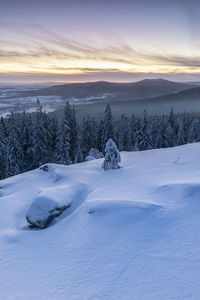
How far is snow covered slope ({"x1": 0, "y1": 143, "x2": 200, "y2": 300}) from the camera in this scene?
3445 mm

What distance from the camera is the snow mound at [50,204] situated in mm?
6598

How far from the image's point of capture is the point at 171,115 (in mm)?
48219

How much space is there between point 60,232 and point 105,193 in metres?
2.30

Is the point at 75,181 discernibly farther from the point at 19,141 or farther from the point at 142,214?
the point at 19,141

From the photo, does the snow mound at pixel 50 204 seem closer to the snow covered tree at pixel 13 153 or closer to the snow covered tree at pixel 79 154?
the snow covered tree at pixel 13 153

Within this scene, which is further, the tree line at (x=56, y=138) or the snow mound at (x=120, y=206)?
the tree line at (x=56, y=138)

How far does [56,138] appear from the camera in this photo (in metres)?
32.9

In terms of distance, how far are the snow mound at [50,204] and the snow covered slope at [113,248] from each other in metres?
0.17

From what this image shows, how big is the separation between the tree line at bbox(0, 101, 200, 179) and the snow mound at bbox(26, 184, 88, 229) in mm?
24122

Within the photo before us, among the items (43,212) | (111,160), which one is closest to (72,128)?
(111,160)

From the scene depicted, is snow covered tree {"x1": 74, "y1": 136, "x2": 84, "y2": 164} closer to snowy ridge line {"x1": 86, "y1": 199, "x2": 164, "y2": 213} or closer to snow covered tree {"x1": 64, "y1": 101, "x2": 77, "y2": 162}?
snow covered tree {"x1": 64, "y1": 101, "x2": 77, "y2": 162}

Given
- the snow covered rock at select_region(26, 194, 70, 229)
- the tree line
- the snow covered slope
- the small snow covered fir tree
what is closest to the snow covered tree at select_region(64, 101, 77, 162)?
the tree line

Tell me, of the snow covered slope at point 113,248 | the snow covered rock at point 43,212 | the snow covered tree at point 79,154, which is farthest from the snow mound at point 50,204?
the snow covered tree at point 79,154

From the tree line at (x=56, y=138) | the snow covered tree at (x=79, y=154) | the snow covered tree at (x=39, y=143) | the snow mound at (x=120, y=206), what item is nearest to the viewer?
the snow mound at (x=120, y=206)
